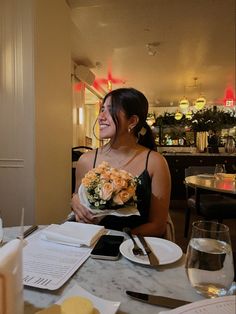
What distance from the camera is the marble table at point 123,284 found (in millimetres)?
585

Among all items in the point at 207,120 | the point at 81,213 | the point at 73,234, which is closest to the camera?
the point at 73,234

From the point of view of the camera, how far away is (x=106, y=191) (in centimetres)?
94

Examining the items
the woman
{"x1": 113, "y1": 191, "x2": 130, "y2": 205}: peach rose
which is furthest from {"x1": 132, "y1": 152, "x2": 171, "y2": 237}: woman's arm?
{"x1": 113, "y1": 191, "x2": 130, "y2": 205}: peach rose

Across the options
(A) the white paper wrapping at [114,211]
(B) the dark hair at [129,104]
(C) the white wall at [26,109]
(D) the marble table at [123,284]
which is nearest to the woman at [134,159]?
(B) the dark hair at [129,104]

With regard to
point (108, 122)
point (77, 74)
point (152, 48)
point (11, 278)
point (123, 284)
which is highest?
point (152, 48)

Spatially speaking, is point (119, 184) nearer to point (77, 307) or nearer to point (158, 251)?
point (158, 251)

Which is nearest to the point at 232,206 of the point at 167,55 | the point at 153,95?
the point at 167,55

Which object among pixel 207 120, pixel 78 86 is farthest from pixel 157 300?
pixel 207 120

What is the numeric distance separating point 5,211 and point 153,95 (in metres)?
8.18

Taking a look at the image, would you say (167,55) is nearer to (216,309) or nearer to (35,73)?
(35,73)

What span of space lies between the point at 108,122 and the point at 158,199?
1.50 feet

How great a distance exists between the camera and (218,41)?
4.71 meters

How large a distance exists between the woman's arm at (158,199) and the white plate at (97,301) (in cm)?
67

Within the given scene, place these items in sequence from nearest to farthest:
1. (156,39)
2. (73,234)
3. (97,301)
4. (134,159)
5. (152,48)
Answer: (97,301) → (73,234) → (134,159) → (156,39) → (152,48)
